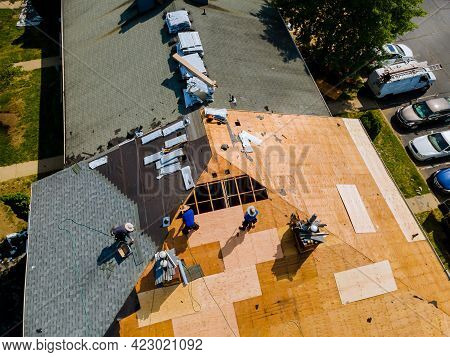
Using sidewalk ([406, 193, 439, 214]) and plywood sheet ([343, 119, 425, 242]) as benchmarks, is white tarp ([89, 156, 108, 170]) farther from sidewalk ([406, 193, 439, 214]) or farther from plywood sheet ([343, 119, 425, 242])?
sidewalk ([406, 193, 439, 214])

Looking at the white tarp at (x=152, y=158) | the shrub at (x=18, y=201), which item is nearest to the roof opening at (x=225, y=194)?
the white tarp at (x=152, y=158)

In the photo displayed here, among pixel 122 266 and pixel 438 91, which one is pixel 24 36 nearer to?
pixel 122 266

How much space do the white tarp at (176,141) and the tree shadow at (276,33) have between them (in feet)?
47.0

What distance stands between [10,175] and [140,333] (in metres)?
23.4

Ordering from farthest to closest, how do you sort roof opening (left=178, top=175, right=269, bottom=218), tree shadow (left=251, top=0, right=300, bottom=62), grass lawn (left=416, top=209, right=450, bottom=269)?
tree shadow (left=251, top=0, right=300, bottom=62) < grass lawn (left=416, top=209, right=450, bottom=269) < roof opening (left=178, top=175, right=269, bottom=218)

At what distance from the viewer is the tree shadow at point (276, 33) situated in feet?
107

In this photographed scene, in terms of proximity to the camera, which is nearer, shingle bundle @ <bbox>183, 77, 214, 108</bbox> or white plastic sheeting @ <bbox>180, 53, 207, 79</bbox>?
shingle bundle @ <bbox>183, 77, 214, 108</bbox>

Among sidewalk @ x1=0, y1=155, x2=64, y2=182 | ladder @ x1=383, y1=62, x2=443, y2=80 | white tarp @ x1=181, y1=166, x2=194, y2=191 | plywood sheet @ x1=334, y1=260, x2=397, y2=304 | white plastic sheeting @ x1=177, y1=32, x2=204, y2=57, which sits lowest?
sidewalk @ x1=0, y1=155, x2=64, y2=182

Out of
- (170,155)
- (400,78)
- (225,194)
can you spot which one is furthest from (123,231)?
(400,78)

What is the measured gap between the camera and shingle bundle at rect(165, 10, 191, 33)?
29234 mm

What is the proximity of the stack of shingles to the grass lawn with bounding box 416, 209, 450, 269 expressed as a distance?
73.7 ft

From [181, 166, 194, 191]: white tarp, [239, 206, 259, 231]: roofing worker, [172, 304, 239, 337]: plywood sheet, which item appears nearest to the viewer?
[172, 304, 239, 337]: plywood sheet

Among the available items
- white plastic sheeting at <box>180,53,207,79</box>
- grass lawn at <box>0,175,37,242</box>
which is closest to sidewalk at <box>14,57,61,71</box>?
grass lawn at <box>0,175,37,242</box>

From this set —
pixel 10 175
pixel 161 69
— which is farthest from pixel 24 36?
pixel 161 69
